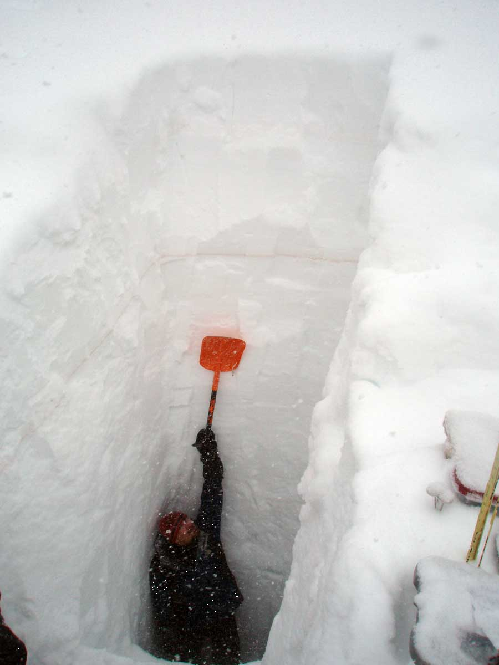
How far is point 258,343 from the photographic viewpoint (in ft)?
9.16

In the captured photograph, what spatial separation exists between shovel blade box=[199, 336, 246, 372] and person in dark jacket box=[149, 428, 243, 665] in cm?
48

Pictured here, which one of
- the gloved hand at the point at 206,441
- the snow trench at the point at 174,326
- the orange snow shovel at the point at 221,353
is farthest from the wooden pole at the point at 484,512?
the gloved hand at the point at 206,441

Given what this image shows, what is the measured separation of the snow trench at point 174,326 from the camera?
1.61 metres

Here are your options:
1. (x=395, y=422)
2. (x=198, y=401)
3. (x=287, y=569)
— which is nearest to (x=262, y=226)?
(x=198, y=401)

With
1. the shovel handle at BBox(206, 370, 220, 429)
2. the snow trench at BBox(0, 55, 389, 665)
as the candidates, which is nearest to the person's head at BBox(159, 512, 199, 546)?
the snow trench at BBox(0, 55, 389, 665)

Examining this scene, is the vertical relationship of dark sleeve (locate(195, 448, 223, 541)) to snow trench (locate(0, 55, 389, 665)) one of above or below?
below

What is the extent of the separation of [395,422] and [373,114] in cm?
150

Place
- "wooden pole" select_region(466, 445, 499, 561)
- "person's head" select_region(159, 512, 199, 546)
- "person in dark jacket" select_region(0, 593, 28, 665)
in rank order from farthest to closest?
"person's head" select_region(159, 512, 199, 546), "person in dark jacket" select_region(0, 593, 28, 665), "wooden pole" select_region(466, 445, 499, 561)

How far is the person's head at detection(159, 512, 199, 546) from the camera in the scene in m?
2.87

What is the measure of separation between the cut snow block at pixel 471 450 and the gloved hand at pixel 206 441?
2.02 m

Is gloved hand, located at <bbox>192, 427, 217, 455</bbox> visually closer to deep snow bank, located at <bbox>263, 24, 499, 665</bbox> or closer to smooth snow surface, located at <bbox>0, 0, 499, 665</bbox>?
smooth snow surface, located at <bbox>0, 0, 499, 665</bbox>

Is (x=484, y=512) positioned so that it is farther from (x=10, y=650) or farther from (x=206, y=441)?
(x=206, y=441)

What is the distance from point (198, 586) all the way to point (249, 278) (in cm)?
203

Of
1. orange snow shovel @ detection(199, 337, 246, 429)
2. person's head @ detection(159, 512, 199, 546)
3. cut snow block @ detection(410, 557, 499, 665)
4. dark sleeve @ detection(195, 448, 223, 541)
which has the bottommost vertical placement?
person's head @ detection(159, 512, 199, 546)
